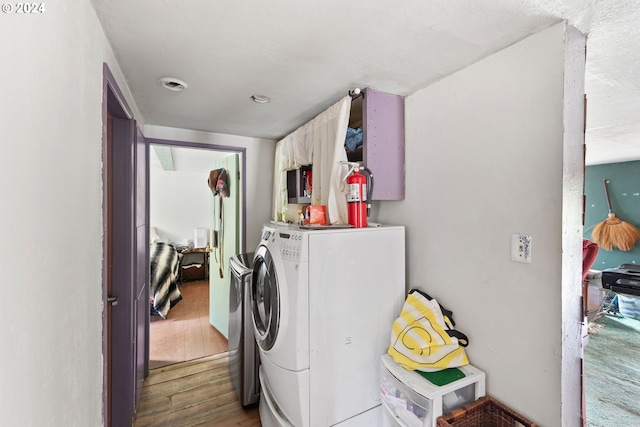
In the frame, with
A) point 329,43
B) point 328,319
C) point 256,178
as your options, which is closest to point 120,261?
point 328,319

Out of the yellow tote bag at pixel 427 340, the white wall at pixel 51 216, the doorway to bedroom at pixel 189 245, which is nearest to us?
the white wall at pixel 51 216

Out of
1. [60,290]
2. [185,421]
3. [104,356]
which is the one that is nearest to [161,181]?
[185,421]

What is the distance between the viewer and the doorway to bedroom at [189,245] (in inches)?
117

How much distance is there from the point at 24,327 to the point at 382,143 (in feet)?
5.56

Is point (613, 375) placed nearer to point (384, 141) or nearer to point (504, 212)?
point (504, 212)

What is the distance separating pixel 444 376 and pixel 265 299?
103 cm

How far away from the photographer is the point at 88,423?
957 millimetres

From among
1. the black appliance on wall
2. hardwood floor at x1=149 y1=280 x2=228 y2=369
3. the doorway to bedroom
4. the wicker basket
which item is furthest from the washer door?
the black appliance on wall

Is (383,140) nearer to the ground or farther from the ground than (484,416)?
farther from the ground

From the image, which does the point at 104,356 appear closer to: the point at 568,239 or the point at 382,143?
the point at 382,143

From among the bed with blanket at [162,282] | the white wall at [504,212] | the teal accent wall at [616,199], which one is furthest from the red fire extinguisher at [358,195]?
the teal accent wall at [616,199]

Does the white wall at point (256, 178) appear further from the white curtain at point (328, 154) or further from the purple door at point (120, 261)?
the purple door at point (120, 261)

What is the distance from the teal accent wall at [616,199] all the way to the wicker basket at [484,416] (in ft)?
13.0

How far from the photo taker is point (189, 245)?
587 cm
